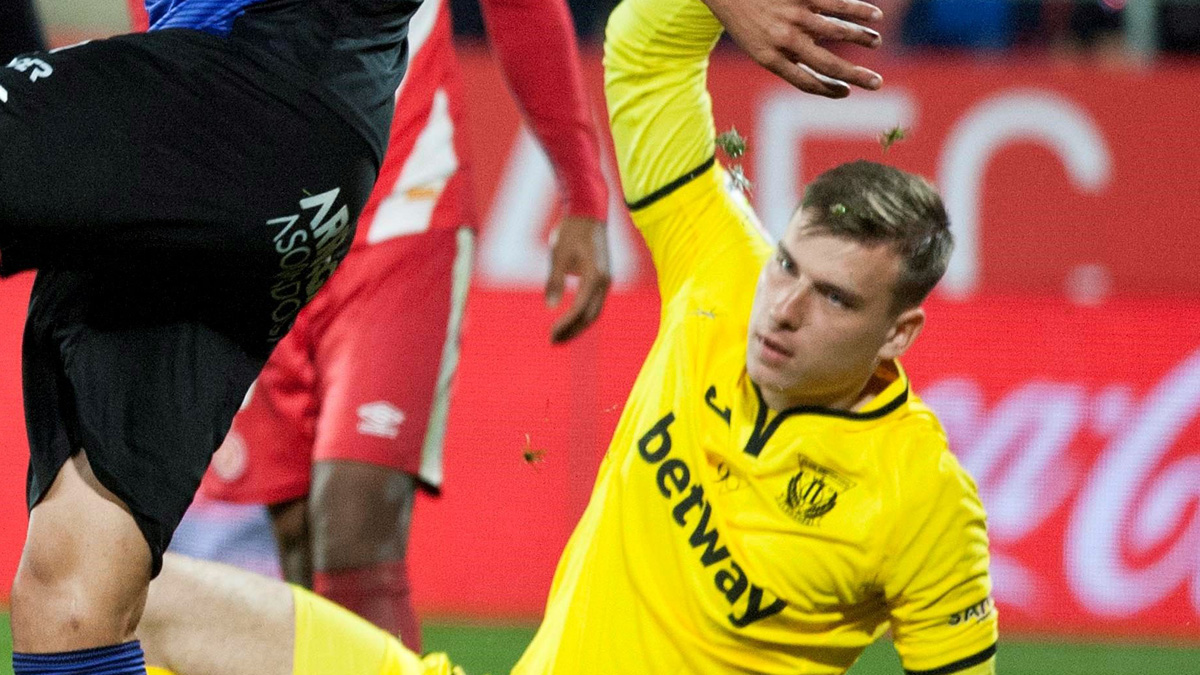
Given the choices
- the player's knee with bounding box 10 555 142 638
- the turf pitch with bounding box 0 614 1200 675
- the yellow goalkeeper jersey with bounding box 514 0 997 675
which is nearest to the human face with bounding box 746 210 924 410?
the yellow goalkeeper jersey with bounding box 514 0 997 675

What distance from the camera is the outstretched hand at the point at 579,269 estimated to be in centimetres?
331

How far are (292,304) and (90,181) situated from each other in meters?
0.36

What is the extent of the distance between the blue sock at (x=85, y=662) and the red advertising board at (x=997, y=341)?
3.65 metres

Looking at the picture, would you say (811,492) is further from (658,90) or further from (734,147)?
(658,90)

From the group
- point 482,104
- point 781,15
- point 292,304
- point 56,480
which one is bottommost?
point 482,104

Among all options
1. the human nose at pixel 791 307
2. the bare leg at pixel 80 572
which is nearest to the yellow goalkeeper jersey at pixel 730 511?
the human nose at pixel 791 307

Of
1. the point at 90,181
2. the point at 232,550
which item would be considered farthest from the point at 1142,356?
the point at 90,181

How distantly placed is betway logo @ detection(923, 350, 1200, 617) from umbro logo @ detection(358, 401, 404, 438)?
8.78ft

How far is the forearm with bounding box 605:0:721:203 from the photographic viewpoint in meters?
3.02

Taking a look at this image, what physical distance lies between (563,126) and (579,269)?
279 millimetres

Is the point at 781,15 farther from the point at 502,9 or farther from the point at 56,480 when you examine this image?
the point at 502,9

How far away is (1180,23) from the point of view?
6906mm

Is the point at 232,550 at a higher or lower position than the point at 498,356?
lower

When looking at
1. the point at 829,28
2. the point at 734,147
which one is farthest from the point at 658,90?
the point at 829,28
